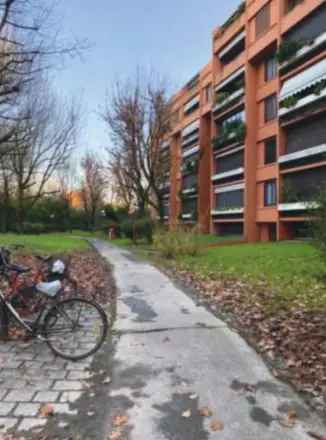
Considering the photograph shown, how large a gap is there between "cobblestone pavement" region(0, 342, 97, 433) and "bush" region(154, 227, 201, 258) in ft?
40.6

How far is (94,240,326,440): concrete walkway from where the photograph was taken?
3.35 metres

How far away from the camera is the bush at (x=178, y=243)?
1773cm

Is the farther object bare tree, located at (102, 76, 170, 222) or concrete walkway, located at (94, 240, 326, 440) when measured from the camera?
bare tree, located at (102, 76, 170, 222)

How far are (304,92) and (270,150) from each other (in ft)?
19.5

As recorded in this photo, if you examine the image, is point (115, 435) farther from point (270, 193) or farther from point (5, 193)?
point (5, 193)

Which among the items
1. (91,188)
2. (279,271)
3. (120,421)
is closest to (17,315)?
(120,421)

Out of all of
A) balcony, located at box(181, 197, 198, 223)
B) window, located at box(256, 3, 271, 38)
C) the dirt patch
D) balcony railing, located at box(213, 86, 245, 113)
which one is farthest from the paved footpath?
balcony, located at box(181, 197, 198, 223)

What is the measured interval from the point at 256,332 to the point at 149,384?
255cm

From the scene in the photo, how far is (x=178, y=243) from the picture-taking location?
17781 mm

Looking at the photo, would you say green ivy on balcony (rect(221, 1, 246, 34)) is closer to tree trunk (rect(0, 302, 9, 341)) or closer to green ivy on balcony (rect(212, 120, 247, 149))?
green ivy on balcony (rect(212, 120, 247, 149))

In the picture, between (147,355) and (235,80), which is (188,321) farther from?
(235,80)

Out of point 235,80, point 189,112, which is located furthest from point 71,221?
point 235,80

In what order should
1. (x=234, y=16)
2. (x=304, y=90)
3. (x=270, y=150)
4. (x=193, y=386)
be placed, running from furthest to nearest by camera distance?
(x=234, y=16) < (x=270, y=150) < (x=304, y=90) < (x=193, y=386)

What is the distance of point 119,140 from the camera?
1328 inches
